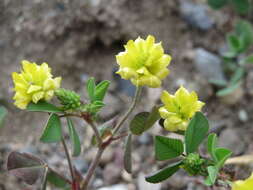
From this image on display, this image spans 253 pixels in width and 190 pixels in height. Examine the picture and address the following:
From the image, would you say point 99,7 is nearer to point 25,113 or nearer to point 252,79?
point 25,113

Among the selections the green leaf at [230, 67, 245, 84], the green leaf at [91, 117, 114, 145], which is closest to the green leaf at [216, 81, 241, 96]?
the green leaf at [230, 67, 245, 84]

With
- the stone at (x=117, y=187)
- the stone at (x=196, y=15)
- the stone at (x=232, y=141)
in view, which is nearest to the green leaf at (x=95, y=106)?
the stone at (x=117, y=187)

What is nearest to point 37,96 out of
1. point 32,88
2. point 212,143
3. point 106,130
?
point 32,88

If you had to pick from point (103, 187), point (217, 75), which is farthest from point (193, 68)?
point (103, 187)

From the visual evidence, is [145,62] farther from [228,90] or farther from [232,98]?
[232,98]

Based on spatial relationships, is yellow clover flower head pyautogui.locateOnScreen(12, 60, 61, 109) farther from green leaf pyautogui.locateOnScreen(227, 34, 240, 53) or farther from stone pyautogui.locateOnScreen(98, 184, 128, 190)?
green leaf pyautogui.locateOnScreen(227, 34, 240, 53)
